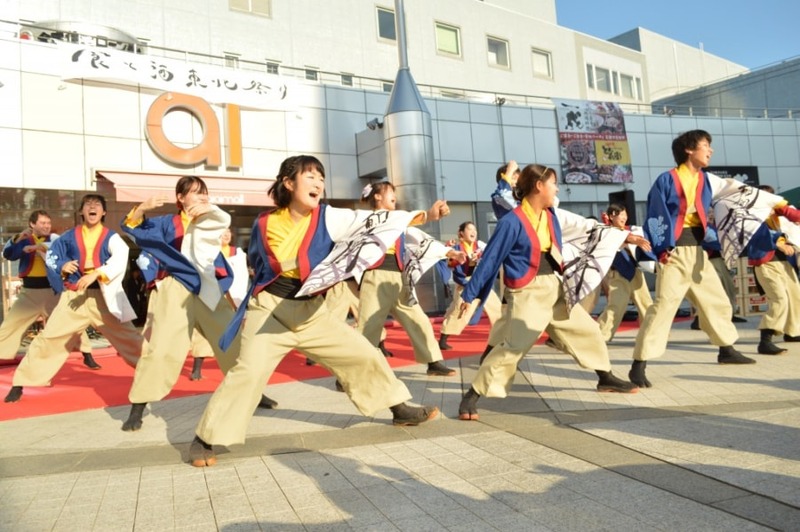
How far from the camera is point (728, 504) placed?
2320mm

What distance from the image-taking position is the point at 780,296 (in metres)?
6.24

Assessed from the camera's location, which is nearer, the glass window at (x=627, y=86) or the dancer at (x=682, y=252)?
the dancer at (x=682, y=252)

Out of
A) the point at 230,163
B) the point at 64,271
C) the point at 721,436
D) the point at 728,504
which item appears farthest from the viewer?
the point at 230,163

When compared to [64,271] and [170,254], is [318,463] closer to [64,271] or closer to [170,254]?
[170,254]

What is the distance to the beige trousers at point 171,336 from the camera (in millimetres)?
4250

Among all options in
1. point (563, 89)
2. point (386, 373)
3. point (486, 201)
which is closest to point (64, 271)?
point (386, 373)

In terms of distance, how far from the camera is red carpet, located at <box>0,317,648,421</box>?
5676 millimetres

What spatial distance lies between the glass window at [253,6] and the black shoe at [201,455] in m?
18.1

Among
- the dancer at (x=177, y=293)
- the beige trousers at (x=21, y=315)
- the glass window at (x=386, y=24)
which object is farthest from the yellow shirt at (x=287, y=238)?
the glass window at (x=386, y=24)

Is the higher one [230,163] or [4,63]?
[4,63]

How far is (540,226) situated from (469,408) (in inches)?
55.4

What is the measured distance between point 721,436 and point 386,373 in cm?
190

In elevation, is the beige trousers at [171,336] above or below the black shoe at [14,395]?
above

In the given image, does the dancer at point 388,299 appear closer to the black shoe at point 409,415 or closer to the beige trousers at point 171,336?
the beige trousers at point 171,336
